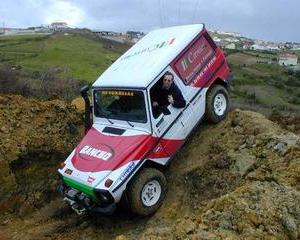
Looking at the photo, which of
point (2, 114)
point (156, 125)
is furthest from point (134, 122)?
point (2, 114)

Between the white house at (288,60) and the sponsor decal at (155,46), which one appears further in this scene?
the white house at (288,60)

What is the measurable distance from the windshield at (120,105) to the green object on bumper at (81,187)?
60.3 inches

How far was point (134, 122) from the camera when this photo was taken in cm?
882

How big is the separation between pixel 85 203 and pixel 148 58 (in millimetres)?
3198

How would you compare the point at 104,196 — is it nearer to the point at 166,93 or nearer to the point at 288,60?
the point at 166,93

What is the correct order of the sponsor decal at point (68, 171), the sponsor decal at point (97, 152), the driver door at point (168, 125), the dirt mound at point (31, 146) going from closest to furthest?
1. the sponsor decal at point (97, 152)
2. the sponsor decal at point (68, 171)
3. the driver door at point (168, 125)
4. the dirt mound at point (31, 146)

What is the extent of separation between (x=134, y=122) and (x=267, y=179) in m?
2.79

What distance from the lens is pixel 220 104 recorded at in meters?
10.6

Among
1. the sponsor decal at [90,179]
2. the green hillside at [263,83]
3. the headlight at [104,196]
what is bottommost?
the green hillside at [263,83]

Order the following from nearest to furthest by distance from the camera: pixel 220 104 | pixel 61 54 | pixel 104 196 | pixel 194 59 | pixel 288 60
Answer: pixel 104 196 < pixel 194 59 < pixel 220 104 < pixel 61 54 < pixel 288 60

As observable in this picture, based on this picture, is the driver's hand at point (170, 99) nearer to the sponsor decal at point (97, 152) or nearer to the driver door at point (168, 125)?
the driver door at point (168, 125)

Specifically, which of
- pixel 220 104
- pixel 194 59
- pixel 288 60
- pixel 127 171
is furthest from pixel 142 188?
pixel 288 60

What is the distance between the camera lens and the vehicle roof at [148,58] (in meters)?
8.98

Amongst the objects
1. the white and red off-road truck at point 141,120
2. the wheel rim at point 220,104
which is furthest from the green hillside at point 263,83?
the white and red off-road truck at point 141,120
